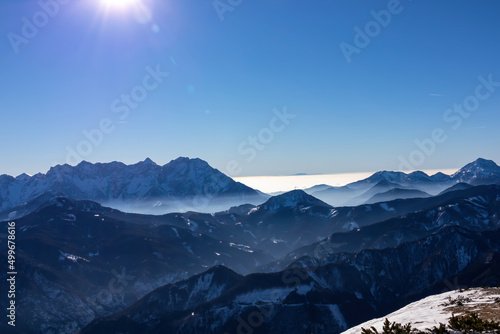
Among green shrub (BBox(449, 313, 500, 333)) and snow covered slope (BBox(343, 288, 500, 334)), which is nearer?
green shrub (BBox(449, 313, 500, 333))

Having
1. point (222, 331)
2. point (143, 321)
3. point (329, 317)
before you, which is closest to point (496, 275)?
point (329, 317)

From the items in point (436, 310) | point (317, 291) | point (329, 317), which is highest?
point (436, 310)

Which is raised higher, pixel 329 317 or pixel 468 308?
pixel 468 308

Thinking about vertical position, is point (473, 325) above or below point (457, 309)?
above

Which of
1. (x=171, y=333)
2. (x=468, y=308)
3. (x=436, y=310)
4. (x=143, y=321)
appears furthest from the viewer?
(x=143, y=321)

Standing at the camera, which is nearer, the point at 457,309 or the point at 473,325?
the point at 473,325

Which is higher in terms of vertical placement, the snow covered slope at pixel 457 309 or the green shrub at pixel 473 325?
the green shrub at pixel 473 325

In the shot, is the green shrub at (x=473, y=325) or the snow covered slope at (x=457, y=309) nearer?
the green shrub at (x=473, y=325)

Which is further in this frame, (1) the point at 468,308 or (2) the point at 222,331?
(2) the point at 222,331

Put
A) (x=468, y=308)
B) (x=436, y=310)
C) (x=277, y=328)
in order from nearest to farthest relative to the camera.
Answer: (x=468, y=308) < (x=436, y=310) < (x=277, y=328)

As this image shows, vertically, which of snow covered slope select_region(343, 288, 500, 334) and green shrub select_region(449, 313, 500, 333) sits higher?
green shrub select_region(449, 313, 500, 333)

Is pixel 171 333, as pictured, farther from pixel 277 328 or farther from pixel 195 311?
pixel 277 328
